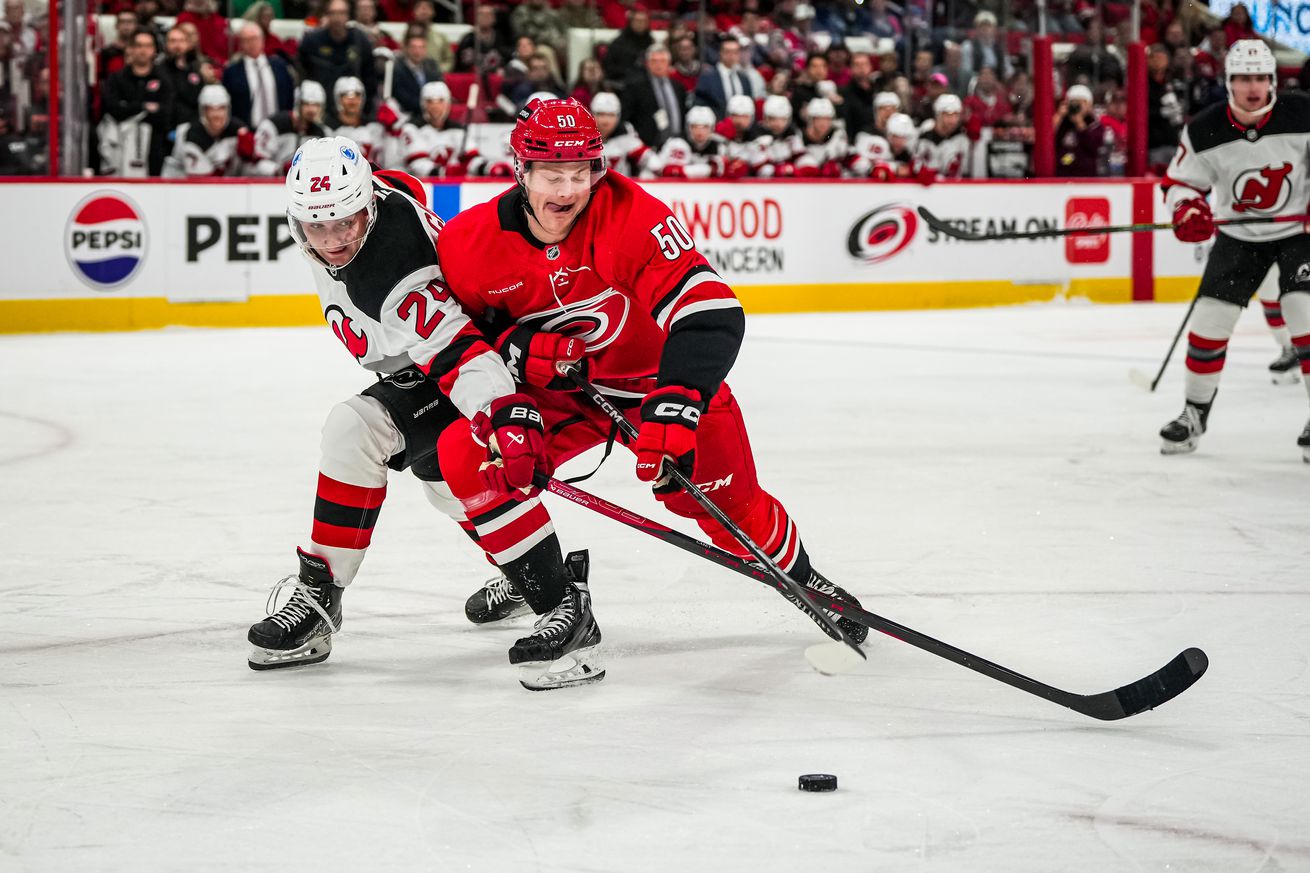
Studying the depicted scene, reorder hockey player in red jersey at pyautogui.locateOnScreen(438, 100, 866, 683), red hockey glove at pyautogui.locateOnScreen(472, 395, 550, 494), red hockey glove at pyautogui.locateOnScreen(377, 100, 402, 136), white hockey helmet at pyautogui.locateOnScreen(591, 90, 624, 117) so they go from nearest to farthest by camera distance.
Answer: red hockey glove at pyautogui.locateOnScreen(472, 395, 550, 494) → hockey player in red jersey at pyautogui.locateOnScreen(438, 100, 866, 683) → red hockey glove at pyautogui.locateOnScreen(377, 100, 402, 136) → white hockey helmet at pyautogui.locateOnScreen(591, 90, 624, 117)

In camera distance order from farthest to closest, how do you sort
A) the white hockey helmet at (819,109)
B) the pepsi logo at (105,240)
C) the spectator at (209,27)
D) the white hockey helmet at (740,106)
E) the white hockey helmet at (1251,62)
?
the white hockey helmet at (819,109) → the white hockey helmet at (740,106) → the spectator at (209,27) → the pepsi logo at (105,240) → the white hockey helmet at (1251,62)

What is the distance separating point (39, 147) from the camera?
359 inches

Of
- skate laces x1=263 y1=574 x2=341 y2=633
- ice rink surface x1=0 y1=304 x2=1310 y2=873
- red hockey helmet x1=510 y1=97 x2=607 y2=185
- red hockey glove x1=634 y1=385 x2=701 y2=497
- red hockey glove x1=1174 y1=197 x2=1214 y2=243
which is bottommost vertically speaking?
ice rink surface x1=0 y1=304 x2=1310 y2=873

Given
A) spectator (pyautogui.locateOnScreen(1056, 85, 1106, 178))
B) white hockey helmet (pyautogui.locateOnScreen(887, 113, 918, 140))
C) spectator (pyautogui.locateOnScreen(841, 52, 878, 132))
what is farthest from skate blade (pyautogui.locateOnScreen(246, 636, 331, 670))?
spectator (pyautogui.locateOnScreen(1056, 85, 1106, 178))

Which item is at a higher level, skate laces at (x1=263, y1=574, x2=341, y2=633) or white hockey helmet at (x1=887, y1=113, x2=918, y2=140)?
white hockey helmet at (x1=887, y1=113, x2=918, y2=140)

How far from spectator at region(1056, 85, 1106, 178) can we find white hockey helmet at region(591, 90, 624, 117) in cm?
356

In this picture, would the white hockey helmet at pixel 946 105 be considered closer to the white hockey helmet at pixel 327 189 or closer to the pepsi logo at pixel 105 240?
the pepsi logo at pixel 105 240

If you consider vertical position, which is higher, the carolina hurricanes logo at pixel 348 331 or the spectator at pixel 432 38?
the spectator at pixel 432 38

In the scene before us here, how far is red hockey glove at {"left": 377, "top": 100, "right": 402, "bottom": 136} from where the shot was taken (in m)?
10.1

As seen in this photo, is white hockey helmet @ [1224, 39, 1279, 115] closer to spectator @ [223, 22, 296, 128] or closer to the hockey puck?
the hockey puck

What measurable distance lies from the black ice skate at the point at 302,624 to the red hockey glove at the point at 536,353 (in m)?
0.51

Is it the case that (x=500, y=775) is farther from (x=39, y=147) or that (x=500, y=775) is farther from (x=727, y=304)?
(x=39, y=147)

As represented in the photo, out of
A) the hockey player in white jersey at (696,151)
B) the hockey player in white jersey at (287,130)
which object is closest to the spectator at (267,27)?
the hockey player in white jersey at (287,130)

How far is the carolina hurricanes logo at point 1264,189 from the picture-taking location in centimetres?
533
